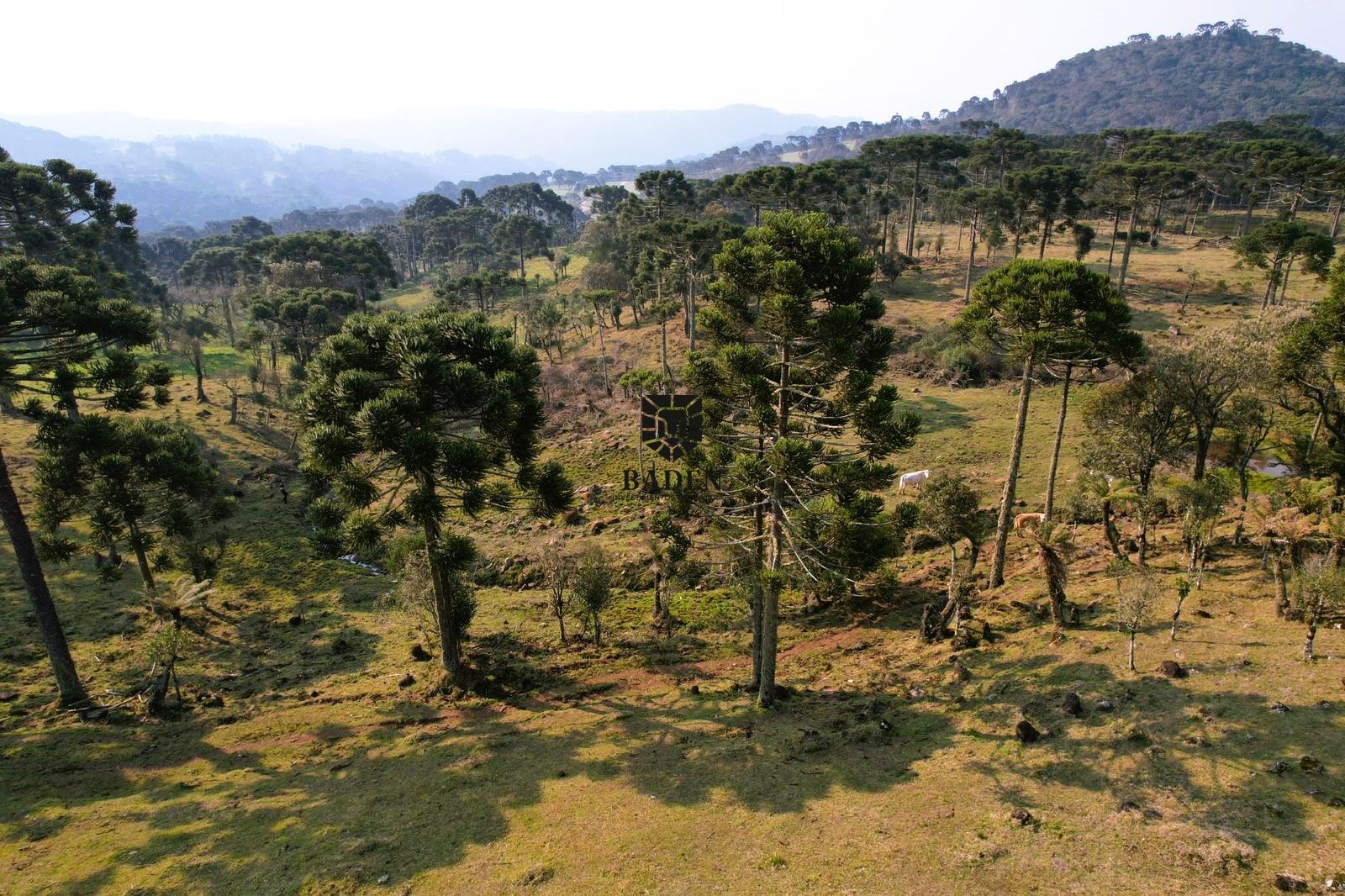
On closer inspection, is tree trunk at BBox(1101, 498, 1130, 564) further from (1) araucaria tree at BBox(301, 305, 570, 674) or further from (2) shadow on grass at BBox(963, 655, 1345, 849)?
(1) araucaria tree at BBox(301, 305, 570, 674)

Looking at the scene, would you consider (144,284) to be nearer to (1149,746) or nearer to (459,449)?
(459,449)

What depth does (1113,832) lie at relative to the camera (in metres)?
10.5

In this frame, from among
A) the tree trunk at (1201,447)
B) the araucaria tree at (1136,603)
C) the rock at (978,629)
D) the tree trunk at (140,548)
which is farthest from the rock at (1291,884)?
the tree trunk at (140,548)

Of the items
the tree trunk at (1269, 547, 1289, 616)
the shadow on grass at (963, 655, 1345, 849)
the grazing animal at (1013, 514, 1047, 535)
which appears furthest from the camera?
the grazing animal at (1013, 514, 1047, 535)

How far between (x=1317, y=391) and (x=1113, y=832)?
17.5 metres

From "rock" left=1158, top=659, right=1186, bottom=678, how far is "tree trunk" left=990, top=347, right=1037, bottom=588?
6.13 meters

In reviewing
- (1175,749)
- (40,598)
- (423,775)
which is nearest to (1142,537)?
(1175,749)

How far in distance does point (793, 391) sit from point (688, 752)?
9059 millimetres

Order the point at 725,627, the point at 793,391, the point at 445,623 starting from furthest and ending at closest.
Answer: the point at 725,627, the point at 445,623, the point at 793,391

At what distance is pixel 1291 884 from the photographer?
8.90 meters

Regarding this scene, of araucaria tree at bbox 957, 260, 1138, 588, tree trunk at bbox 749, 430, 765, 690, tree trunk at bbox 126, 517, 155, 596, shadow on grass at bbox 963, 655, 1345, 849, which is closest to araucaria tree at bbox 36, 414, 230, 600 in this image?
tree trunk at bbox 126, 517, 155, 596

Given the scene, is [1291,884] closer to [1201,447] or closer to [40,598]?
[1201,447]

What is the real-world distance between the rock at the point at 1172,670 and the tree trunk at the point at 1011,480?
6133mm

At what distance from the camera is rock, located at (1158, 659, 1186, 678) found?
14.0 meters
